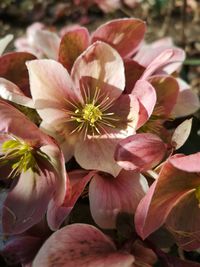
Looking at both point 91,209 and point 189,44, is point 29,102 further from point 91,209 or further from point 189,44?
point 189,44

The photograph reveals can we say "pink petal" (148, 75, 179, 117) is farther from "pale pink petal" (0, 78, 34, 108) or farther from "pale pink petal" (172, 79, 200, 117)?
"pale pink petal" (0, 78, 34, 108)

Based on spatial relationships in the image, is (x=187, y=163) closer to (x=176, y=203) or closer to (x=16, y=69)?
(x=176, y=203)

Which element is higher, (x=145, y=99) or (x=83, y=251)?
(x=145, y=99)

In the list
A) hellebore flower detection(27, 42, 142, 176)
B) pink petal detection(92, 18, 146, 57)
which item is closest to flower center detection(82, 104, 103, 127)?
hellebore flower detection(27, 42, 142, 176)

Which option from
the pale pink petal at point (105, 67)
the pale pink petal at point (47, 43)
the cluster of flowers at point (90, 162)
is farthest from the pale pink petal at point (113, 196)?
the pale pink petal at point (47, 43)

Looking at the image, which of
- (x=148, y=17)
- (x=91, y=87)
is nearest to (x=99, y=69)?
(x=91, y=87)

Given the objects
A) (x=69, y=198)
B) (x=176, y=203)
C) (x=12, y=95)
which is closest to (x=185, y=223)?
(x=176, y=203)
